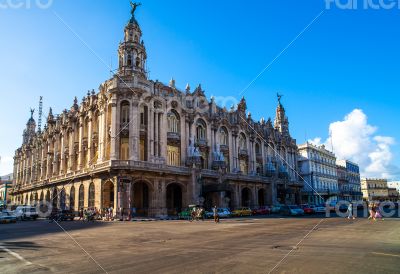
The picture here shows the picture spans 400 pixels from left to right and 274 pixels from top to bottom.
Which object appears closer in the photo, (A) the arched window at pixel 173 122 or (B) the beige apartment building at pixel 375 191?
(A) the arched window at pixel 173 122

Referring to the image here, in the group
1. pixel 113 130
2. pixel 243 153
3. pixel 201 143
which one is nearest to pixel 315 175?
pixel 243 153

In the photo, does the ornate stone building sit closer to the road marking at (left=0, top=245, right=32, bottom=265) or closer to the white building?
the white building

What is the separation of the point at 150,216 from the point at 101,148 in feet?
36.6

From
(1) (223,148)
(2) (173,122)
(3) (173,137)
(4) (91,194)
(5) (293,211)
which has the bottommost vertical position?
(5) (293,211)

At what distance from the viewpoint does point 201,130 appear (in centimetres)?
5438

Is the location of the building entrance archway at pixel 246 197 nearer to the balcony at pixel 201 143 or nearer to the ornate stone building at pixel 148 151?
the ornate stone building at pixel 148 151

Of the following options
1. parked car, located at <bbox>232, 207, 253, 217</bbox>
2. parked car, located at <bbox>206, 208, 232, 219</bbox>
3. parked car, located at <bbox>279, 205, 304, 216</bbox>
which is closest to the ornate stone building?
parked car, located at <bbox>232, 207, 253, 217</bbox>

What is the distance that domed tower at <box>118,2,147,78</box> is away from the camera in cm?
4755

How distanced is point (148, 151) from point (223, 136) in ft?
→ 61.2

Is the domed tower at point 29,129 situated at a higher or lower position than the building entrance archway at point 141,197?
higher

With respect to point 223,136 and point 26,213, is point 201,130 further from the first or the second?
point 26,213

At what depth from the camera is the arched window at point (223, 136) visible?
57.5 meters

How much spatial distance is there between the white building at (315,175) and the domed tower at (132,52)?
52650 mm

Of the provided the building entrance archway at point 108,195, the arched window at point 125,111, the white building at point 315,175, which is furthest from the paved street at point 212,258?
the white building at point 315,175
